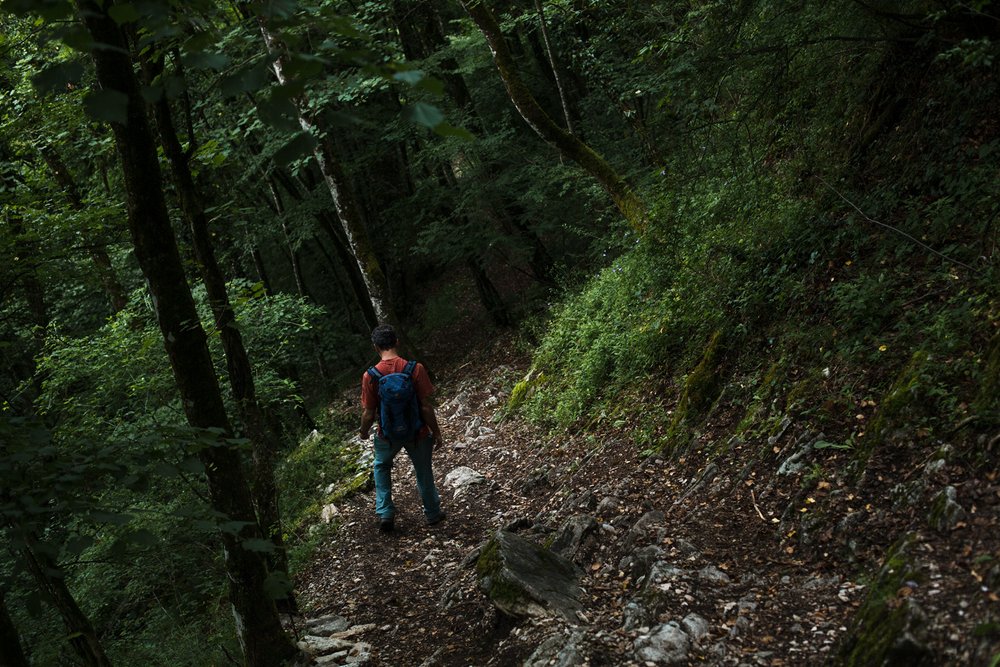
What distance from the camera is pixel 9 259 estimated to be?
6.71 m

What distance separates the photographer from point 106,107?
1.72 meters

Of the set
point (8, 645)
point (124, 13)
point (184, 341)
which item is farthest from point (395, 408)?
point (124, 13)

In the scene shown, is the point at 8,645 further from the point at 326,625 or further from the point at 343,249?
the point at 343,249

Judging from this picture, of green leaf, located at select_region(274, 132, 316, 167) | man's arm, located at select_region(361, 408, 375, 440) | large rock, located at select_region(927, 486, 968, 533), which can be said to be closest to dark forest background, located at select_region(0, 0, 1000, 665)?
green leaf, located at select_region(274, 132, 316, 167)

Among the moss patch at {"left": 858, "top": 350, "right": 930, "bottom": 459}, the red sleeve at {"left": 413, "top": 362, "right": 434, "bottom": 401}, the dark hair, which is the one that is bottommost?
the moss patch at {"left": 858, "top": 350, "right": 930, "bottom": 459}

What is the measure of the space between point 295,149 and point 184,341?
94.5 inches

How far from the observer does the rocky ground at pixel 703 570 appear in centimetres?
307

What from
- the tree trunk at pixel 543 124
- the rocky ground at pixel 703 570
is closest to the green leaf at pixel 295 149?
the rocky ground at pixel 703 570

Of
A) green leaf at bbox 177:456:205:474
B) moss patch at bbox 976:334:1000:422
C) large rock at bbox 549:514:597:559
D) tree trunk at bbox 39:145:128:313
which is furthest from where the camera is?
tree trunk at bbox 39:145:128:313

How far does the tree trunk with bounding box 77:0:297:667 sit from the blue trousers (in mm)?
2530

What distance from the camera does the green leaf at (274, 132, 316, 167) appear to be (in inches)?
68.4

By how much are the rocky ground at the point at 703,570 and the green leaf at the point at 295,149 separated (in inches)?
111

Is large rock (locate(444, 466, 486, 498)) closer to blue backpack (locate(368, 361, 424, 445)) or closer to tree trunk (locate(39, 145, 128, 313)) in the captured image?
blue backpack (locate(368, 361, 424, 445))

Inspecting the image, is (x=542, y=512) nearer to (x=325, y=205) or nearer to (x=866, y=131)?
(x=866, y=131)
